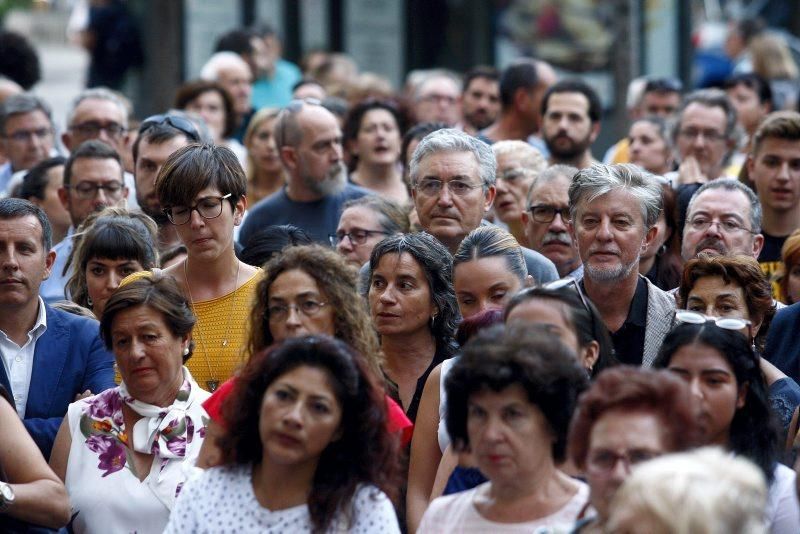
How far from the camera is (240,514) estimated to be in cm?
460

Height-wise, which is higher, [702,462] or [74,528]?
[702,462]

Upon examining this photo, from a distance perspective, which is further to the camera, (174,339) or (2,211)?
(2,211)

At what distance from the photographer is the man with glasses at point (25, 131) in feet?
33.7

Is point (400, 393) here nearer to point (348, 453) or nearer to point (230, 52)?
point (348, 453)

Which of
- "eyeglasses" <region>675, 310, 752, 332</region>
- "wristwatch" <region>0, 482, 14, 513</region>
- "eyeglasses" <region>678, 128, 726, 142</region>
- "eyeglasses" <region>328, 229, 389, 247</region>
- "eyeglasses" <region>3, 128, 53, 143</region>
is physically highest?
"eyeglasses" <region>3, 128, 53, 143</region>

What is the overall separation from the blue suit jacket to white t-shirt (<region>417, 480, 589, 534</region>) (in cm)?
206

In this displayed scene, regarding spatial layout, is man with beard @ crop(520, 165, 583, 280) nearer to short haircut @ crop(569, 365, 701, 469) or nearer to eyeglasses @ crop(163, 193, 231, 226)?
eyeglasses @ crop(163, 193, 231, 226)

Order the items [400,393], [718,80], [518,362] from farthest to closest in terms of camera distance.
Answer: [718,80] → [400,393] → [518,362]

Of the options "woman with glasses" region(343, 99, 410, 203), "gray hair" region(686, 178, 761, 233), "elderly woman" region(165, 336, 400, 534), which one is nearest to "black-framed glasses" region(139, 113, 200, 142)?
"woman with glasses" region(343, 99, 410, 203)

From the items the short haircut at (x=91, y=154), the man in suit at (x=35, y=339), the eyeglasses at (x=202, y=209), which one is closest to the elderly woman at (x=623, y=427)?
the man in suit at (x=35, y=339)

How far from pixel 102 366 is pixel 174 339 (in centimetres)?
69

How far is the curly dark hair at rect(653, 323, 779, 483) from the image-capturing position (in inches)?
196

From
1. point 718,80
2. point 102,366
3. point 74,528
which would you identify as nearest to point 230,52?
point 718,80

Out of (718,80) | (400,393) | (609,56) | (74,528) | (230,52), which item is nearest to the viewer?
(74,528)
